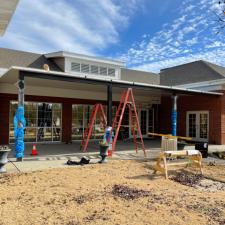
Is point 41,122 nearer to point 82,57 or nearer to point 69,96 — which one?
point 69,96

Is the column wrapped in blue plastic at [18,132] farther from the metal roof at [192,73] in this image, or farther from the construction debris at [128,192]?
the metal roof at [192,73]

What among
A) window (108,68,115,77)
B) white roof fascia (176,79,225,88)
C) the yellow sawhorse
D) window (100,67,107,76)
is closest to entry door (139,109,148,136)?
white roof fascia (176,79,225,88)

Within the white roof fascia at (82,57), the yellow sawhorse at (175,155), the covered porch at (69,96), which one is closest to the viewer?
the yellow sawhorse at (175,155)

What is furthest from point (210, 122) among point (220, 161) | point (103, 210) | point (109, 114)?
point (103, 210)

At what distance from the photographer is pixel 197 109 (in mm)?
16703

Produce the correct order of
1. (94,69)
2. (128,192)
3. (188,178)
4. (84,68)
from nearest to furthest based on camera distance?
(128,192), (188,178), (84,68), (94,69)

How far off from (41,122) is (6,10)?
10022 millimetres

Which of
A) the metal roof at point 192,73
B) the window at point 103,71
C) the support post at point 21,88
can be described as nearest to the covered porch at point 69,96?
the window at point 103,71

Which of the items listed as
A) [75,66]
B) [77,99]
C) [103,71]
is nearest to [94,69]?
[103,71]

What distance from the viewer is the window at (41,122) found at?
14516mm

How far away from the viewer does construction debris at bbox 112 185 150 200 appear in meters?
5.22

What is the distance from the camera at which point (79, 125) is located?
1648 centimetres

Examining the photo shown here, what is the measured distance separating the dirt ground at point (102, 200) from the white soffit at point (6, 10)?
3936 millimetres

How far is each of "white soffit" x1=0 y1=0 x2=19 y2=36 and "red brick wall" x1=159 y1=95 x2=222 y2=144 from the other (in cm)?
1285
